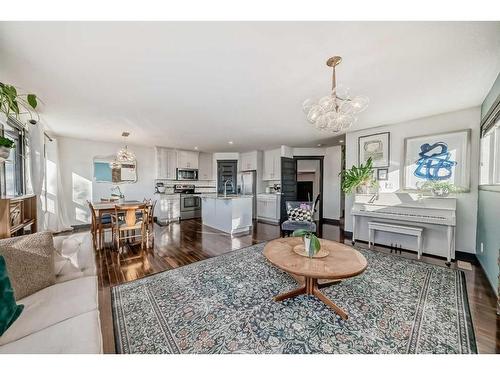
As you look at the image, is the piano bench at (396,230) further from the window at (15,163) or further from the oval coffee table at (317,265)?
the window at (15,163)

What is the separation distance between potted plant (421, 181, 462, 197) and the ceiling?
1175 millimetres

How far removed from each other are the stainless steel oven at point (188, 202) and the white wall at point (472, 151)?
17.1ft

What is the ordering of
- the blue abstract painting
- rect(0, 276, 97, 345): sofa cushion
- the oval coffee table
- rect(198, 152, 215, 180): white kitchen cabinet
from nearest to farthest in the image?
rect(0, 276, 97, 345): sofa cushion, the oval coffee table, the blue abstract painting, rect(198, 152, 215, 180): white kitchen cabinet

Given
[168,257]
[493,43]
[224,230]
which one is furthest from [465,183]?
[168,257]

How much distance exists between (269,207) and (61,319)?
548 cm

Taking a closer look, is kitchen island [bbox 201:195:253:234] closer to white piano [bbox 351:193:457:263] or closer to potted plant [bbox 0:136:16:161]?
white piano [bbox 351:193:457:263]

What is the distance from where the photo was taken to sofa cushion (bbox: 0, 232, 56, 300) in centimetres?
130

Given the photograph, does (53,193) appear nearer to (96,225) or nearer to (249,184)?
(96,225)

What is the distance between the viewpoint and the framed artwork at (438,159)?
304cm

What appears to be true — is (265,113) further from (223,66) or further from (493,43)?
(493,43)

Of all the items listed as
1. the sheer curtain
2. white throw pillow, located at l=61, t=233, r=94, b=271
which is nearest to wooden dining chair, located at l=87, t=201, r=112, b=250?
the sheer curtain

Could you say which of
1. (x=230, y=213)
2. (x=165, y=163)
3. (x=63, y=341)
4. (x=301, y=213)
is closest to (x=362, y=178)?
(x=301, y=213)

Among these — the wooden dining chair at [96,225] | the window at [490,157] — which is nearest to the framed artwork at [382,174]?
the window at [490,157]

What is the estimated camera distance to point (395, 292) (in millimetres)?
2098
